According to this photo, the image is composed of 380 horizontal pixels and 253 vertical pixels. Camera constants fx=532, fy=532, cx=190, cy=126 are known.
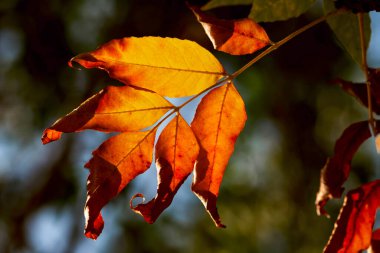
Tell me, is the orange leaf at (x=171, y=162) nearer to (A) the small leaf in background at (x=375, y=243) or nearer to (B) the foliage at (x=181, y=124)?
(B) the foliage at (x=181, y=124)

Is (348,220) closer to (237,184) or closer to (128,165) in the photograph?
(128,165)

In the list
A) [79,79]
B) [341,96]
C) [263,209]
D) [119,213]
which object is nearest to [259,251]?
[263,209]

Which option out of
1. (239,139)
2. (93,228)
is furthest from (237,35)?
(239,139)

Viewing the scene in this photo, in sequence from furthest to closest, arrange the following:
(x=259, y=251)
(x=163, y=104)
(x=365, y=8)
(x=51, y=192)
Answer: (x=259, y=251), (x=51, y=192), (x=163, y=104), (x=365, y=8)


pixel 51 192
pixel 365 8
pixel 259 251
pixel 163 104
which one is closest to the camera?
pixel 365 8

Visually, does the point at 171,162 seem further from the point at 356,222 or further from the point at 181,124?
the point at 356,222

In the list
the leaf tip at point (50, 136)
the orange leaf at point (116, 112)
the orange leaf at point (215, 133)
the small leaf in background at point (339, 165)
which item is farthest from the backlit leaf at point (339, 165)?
the leaf tip at point (50, 136)

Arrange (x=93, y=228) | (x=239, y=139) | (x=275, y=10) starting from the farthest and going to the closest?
(x=239, y=139)
(x=275, y=10)
(x=93, y=228)
